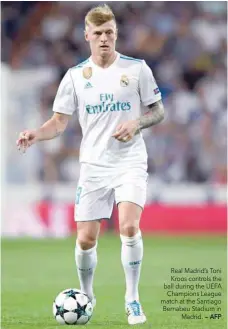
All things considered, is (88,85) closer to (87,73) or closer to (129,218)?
(87,73)

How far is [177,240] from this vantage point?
1733 cm

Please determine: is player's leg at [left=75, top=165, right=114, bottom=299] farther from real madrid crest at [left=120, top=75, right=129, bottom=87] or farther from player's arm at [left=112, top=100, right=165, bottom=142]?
real madrid crest at [left=120, top=75, right=129, bottom=87]

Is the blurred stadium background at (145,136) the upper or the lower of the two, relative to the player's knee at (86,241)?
upper

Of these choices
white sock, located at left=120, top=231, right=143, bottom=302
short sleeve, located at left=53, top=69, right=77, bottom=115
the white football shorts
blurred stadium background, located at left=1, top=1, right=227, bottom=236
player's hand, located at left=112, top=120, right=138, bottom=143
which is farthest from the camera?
blurred stadium background, located at left=1, top=1, right=227, bottom=236

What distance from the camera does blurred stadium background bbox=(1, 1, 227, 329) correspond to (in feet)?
55.7

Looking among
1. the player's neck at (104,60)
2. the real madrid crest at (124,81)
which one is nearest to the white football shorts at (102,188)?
the real madrid crest at (124,81)

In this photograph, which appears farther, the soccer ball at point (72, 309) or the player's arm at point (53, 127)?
the player's arm at point (53, 127)

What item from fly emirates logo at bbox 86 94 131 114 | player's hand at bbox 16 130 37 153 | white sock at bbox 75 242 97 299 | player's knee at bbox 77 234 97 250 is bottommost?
white sock at bbox 75 242 97 299

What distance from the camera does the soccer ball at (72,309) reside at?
727cm

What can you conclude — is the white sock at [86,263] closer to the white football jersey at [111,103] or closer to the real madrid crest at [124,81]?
the white football jersey at [111,103]

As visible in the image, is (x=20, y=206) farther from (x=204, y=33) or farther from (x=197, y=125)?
(x=204, y=33)

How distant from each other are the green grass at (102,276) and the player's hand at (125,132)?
1.44 metres

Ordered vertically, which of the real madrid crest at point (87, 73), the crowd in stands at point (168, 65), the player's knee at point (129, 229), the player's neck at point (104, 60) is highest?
the crowd in stands at point (168, 65)

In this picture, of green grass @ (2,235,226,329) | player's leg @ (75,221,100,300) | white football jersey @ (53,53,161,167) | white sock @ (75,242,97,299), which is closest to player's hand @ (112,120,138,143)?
white football jersey @ (53,53,161,167)
